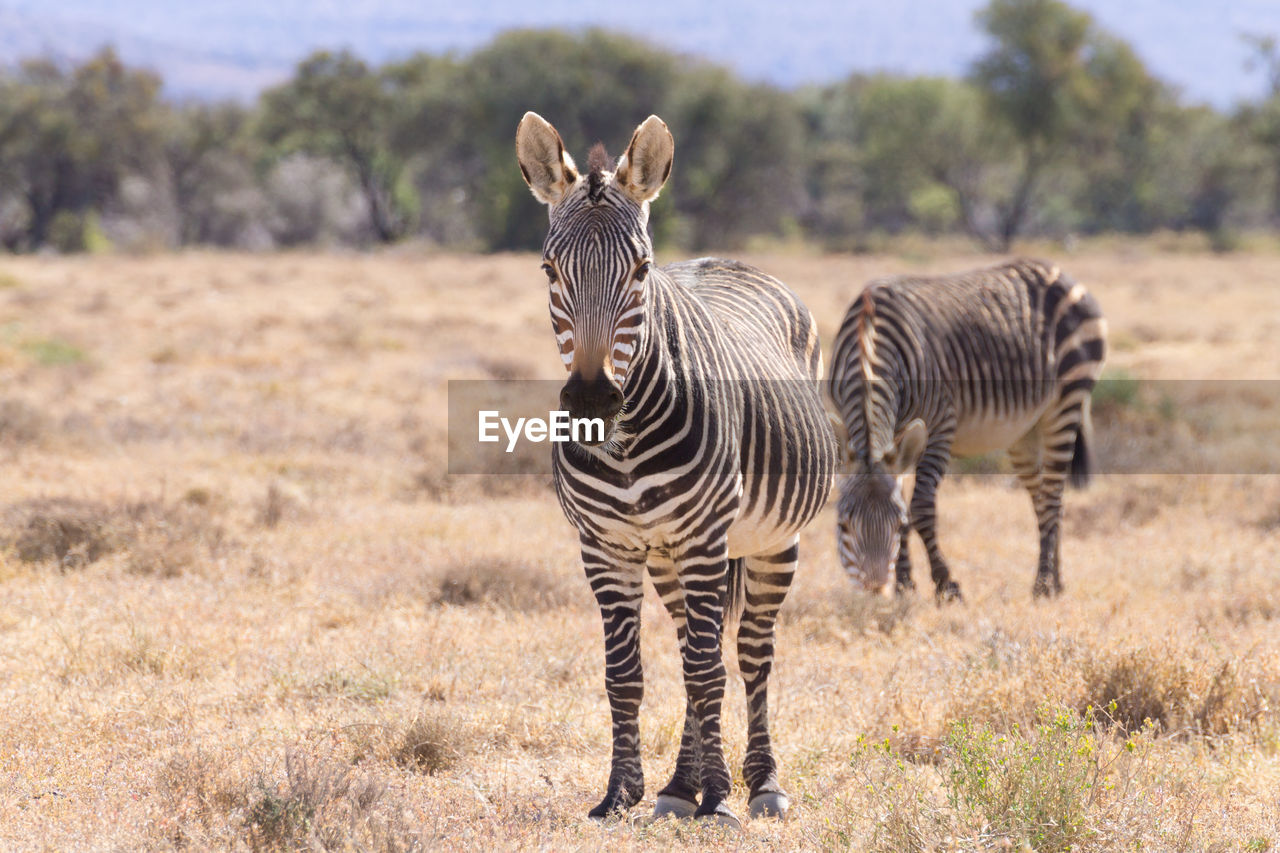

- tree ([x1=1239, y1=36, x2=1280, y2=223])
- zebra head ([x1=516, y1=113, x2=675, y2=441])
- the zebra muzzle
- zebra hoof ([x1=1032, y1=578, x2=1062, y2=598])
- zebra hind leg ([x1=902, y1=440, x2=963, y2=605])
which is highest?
tree ([x1=1239, y1=36, x2=1280, y2=223])

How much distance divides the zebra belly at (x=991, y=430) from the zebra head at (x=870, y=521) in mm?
1602

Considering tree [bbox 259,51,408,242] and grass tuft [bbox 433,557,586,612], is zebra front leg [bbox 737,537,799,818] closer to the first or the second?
grass tuft [bbox 433,557,586,612]

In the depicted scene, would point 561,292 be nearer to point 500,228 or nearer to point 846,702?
point 846,702

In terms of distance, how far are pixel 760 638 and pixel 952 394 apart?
402 cm

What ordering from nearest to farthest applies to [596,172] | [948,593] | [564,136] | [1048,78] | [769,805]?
[596,172], [769,805], [948,593], [564,136], [1048,78]

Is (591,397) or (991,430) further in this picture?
(991,430)

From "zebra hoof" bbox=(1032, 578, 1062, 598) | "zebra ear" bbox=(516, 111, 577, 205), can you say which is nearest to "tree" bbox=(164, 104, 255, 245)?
"zebra hoof" bbox=(1032, 578, 1062, 598)

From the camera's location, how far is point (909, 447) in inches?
293

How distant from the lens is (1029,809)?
158 inches

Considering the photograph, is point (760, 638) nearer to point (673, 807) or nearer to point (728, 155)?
point (673, 807)

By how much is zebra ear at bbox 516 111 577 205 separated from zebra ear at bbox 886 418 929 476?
3.77 m

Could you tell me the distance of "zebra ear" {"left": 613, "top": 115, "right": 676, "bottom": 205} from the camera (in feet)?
13.1

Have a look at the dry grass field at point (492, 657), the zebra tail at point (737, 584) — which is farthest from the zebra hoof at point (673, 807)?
the zebra tail at point (737, 584)

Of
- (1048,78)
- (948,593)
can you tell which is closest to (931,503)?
(948,593)
